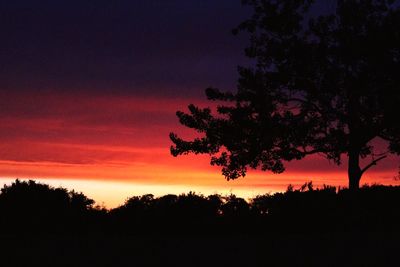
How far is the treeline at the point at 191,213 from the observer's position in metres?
21.2

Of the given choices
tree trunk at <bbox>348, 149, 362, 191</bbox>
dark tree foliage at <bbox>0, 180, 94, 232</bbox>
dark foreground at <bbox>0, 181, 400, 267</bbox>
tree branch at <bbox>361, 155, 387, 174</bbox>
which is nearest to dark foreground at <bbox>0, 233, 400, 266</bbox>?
dark foreground at <bbox>0, 181, 400, 267</bbox>

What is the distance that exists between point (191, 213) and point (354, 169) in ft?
32.9

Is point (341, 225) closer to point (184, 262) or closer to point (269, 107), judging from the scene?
point (269, 107)

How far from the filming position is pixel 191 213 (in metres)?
22.5

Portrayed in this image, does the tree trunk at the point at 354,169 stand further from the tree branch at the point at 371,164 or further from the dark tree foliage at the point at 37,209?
the dark tree foliage at the point at 37,209

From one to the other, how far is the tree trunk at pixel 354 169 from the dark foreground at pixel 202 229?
1.72 meters

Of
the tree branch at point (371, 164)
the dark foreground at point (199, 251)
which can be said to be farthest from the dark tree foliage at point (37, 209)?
the tree branch at point (371, 164)

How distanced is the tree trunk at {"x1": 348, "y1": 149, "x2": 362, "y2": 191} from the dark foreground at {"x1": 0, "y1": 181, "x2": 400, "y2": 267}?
1.72 metres

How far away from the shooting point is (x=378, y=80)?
2895 centimetres

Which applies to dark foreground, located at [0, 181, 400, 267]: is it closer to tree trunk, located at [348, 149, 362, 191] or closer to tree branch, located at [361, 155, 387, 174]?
tree trunk, located at [348, 149, 362, 191]

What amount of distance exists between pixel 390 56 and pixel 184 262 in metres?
17.7

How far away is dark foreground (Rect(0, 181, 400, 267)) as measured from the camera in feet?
Result: 52.5

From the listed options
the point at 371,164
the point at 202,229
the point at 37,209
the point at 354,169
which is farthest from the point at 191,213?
the point at 371,164

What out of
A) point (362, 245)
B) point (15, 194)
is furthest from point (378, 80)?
point (15, 194)
